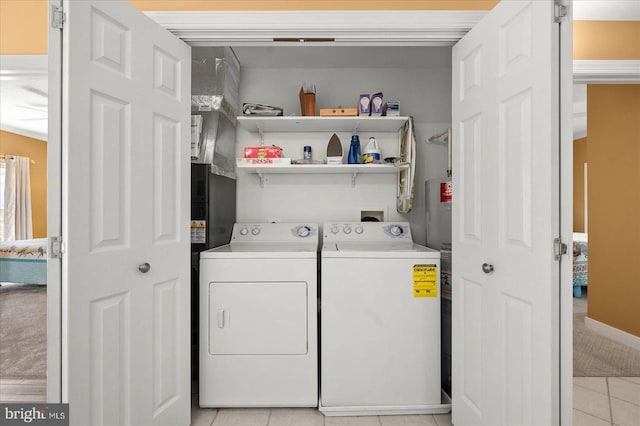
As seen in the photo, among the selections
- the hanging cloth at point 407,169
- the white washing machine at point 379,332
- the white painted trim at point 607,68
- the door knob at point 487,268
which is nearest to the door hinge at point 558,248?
the door knob at point 487,268

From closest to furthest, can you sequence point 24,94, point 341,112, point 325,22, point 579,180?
1. point 325,22
2. point 341,112
3. point 579,180
4. point 24,94

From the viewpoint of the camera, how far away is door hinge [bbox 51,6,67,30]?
3.79 ft

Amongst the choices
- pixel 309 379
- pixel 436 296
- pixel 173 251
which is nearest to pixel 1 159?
pixel 173 251

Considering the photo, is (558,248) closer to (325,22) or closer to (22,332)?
(325,22)

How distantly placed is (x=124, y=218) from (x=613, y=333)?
3170 millimetres

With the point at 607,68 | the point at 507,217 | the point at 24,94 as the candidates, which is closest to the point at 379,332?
the point at 507,217

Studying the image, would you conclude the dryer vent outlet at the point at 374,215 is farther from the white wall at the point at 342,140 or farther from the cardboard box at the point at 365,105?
the cardboard box at the point at 365,105

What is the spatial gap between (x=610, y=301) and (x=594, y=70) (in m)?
1.61

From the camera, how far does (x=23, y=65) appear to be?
72.8 inches

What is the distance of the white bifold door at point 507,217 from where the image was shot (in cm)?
117

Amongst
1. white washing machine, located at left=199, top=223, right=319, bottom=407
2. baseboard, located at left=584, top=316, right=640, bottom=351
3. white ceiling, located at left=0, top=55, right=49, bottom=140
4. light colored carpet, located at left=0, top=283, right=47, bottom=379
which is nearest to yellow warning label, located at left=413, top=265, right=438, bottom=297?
white washing machine, located at left=199, top=223, right=319, bottom=407

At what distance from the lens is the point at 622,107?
7.61ft

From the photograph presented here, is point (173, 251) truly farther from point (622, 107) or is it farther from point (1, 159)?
point (1, 159)

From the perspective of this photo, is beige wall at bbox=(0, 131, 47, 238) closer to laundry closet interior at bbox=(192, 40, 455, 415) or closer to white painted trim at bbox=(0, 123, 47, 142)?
white painted trim at bbox=(0, 123, 47, 142)
